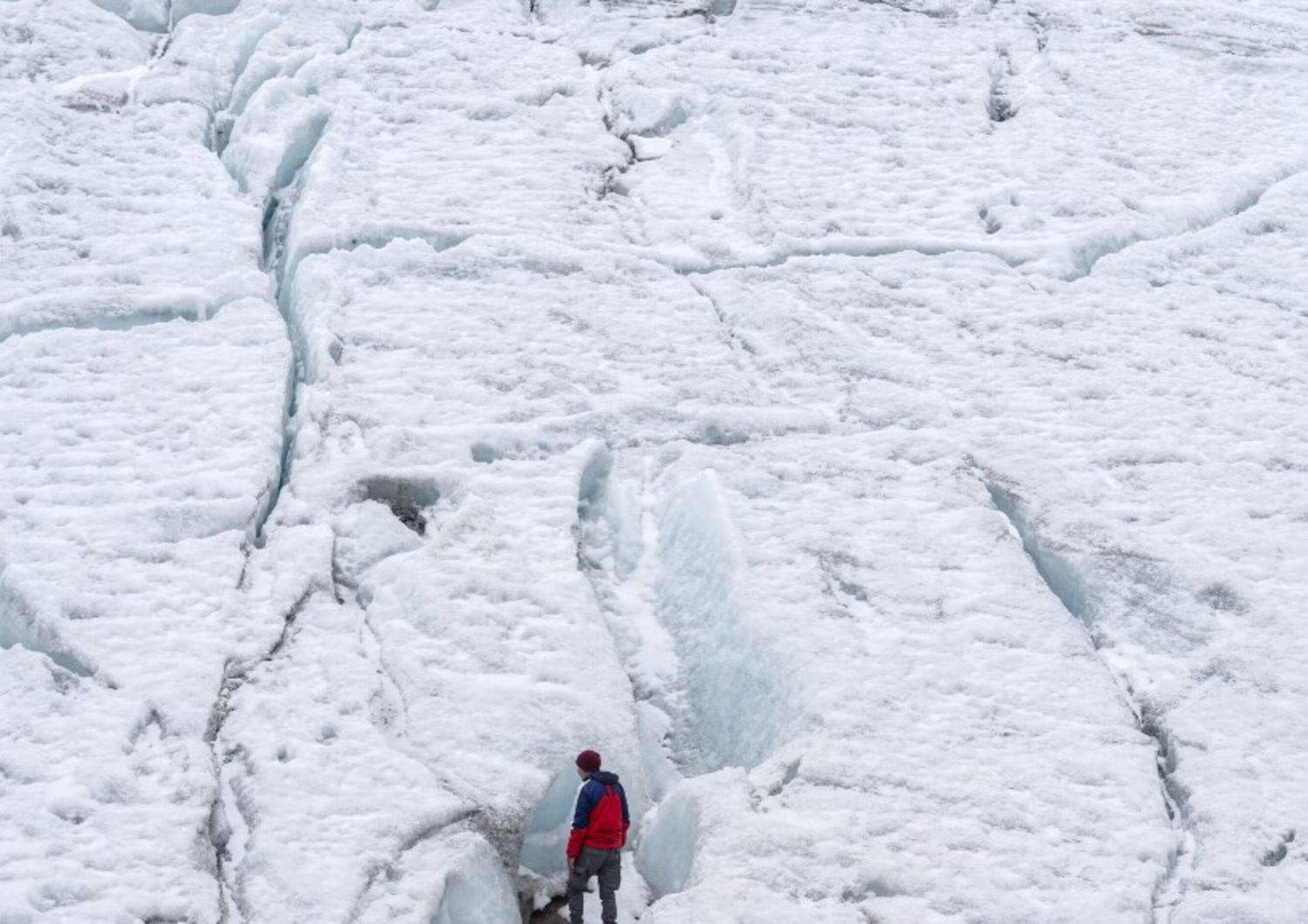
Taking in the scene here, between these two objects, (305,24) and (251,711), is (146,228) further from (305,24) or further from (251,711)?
(251,711)

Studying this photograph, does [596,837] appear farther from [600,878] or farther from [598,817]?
[600,878]

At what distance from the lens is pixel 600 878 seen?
5.52 metres

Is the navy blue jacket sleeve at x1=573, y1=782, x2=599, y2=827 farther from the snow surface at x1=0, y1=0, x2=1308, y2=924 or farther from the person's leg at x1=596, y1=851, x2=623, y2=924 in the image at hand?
the snow surface at x1=0, y1=0, x2=1308, y2=924

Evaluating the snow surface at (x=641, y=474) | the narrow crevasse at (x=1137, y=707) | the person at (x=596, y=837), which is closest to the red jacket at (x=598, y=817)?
the person at (x=596, y=837)

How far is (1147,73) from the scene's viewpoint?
11461mm

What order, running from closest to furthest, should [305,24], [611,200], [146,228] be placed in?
1. [146,228]
2. [611,200]
3. [305,24]

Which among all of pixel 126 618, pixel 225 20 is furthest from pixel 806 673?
pixel 225 20

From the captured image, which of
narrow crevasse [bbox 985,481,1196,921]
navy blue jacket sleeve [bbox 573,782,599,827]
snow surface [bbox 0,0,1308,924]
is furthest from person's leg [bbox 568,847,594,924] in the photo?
narrow crevasse [bbox 985,481,1196,921]

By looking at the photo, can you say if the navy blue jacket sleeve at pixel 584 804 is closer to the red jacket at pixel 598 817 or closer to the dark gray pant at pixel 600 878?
the red jacket at pixel 598 817

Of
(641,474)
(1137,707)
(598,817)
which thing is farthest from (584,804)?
(1137,707)

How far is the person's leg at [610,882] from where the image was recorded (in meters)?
5.46

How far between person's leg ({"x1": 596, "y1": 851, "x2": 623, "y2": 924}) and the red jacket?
0.07 metres

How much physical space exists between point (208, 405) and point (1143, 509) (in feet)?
15.3

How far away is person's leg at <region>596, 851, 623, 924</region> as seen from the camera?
17.9 ft
